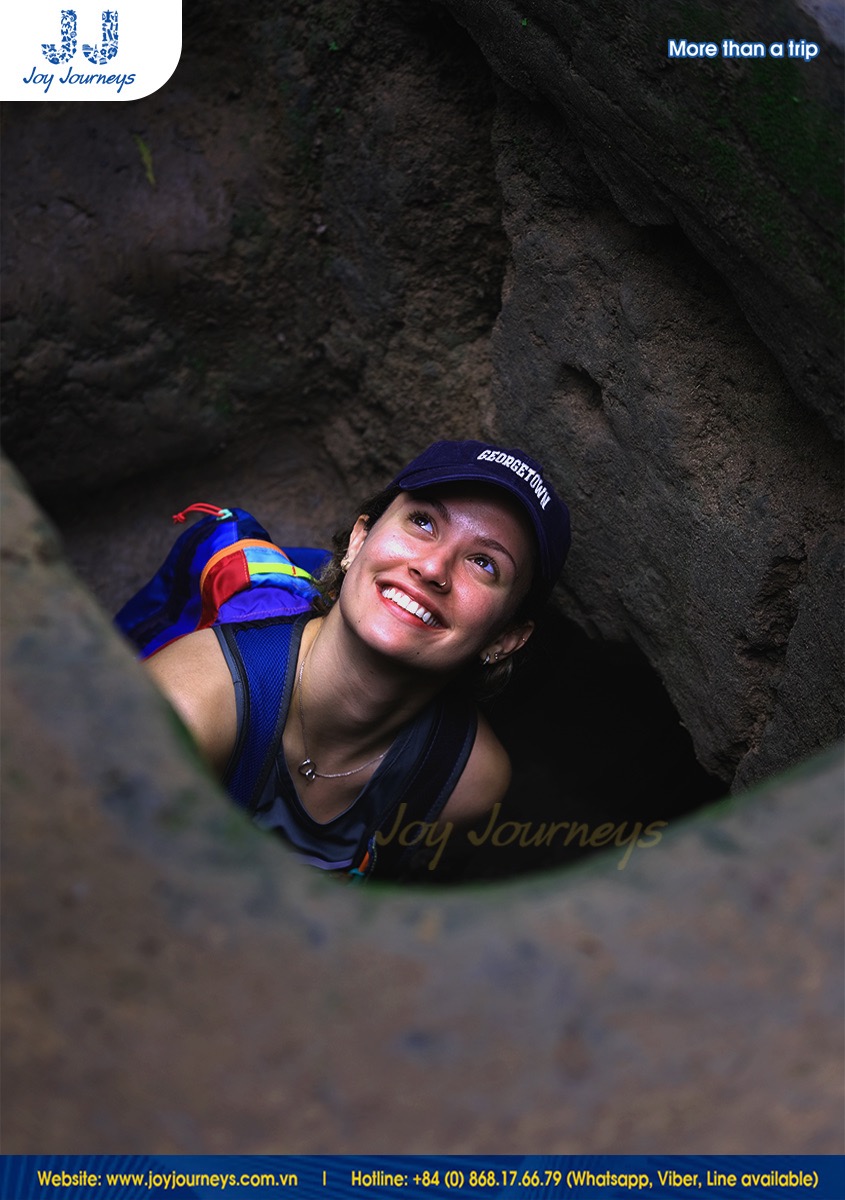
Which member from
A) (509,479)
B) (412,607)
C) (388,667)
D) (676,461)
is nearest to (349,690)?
(388,667)

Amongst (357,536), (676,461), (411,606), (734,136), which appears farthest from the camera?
(357,536)

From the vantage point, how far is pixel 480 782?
6.07ft

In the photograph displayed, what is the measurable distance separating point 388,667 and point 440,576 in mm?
164

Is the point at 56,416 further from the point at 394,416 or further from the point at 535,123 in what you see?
the point at 535,123

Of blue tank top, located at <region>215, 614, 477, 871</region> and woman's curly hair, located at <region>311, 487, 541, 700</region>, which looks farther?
woman's curly hair, located at <region>311, 487, 541, 700</region>

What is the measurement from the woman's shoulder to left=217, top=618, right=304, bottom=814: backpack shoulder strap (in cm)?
33

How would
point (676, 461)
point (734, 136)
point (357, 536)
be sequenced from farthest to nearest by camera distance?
point (357, 536) → point (676, 461) → point (734, 136)

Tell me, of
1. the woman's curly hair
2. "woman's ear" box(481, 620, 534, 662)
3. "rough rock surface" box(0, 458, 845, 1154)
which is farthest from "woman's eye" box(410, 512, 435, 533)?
"rough rock surface" box(0, 458, 845, 1154)

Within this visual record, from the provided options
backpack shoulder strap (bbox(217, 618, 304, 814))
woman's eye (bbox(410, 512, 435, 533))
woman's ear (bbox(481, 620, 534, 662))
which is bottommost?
backpack shoulder strap (bbox(217, 618, 304, 814))

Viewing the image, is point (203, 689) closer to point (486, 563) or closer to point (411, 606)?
point (411, 606)

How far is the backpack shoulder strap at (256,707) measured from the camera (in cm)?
167

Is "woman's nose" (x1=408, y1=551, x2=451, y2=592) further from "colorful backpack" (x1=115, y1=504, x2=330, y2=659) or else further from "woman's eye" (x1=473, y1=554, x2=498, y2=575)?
"colorful backpack" (x1=115, y1=504, x2=330, y2=659)

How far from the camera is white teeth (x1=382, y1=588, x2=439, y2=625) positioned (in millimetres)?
1582

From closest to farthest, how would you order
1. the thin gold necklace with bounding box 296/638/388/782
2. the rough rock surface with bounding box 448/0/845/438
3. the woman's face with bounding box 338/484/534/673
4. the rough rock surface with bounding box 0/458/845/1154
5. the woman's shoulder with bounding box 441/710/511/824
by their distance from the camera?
1. the rough rock surface with bounding box 0/458/845/1154
2. the rough rock surface with bounding box 448/0/845/438
3. the woman's face with bounding box 338/484/534/673
4. the thin gold necklace with bounding box 296/638/388/782
5. the woman's shoulder with bounding box 441/710/511/824
